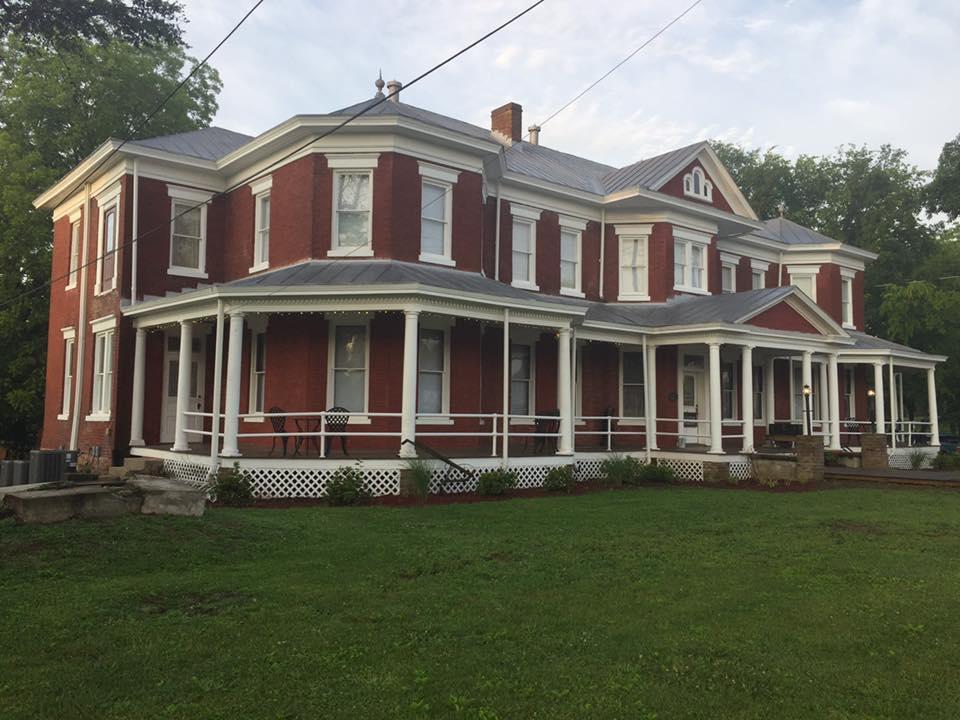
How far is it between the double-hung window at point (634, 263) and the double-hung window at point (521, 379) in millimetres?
4350

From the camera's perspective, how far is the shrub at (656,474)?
17.4 m

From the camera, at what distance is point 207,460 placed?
1392 centimetres

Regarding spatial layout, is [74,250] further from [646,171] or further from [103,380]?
[646,171]

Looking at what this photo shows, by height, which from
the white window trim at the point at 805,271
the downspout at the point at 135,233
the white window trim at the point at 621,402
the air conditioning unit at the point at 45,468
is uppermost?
the white window trim at the point at 805,271

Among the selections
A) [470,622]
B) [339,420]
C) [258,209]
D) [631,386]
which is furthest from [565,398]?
[470,622]

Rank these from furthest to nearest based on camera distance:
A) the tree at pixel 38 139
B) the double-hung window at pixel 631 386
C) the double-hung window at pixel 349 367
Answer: the tree at pixel 38 139
the double-hung window at pixel 631 386
the double-hung window at pixel 349 367

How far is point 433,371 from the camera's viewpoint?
54.6ft

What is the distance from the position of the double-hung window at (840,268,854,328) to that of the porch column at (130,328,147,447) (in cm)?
2384

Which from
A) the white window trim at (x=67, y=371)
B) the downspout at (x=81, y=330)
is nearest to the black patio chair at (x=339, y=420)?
the downspout at (x=81, y=330)

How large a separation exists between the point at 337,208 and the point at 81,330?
851 centimetres

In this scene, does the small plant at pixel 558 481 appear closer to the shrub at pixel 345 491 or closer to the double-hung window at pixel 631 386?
the shrub at pixel 345 491

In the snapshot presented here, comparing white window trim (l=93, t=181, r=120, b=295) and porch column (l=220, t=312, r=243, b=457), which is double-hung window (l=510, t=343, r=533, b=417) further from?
white window trim (l=93, t=181, r=120, b=295)

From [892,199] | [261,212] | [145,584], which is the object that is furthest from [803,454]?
[892,199]

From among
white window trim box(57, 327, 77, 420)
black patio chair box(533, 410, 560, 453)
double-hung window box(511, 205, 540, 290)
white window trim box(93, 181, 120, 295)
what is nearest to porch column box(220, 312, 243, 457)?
white window trim box(93, 181, 120, 295)
